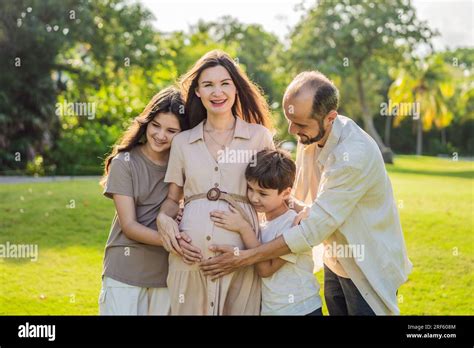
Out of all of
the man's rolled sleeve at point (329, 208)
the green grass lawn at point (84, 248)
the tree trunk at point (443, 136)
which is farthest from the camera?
the tree trunk at point (443, 136)

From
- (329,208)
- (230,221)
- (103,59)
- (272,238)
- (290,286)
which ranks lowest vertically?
(290,286)

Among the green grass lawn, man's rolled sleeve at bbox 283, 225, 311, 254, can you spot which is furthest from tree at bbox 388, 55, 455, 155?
man's rolled sleeve at bbox 283, 225, 311, 254

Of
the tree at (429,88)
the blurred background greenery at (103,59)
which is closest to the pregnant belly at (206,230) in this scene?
the blurred background greenery at (103,59)

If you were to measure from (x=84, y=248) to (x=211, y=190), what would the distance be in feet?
19.9

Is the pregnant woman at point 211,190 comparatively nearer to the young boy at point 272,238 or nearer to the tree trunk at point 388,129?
the young boy at point 272,238

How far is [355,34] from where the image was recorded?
33.0 metres

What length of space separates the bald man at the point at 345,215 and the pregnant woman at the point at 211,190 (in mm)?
127

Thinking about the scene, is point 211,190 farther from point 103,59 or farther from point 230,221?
point 103,59

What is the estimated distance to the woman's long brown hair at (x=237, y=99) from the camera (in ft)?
13.7

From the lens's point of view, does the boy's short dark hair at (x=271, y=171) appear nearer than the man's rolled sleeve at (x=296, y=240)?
No

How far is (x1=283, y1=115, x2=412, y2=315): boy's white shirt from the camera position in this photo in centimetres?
382

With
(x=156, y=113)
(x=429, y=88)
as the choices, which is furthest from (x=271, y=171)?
(x=429, y=88)

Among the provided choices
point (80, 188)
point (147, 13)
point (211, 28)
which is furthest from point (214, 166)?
point (211, 28)
